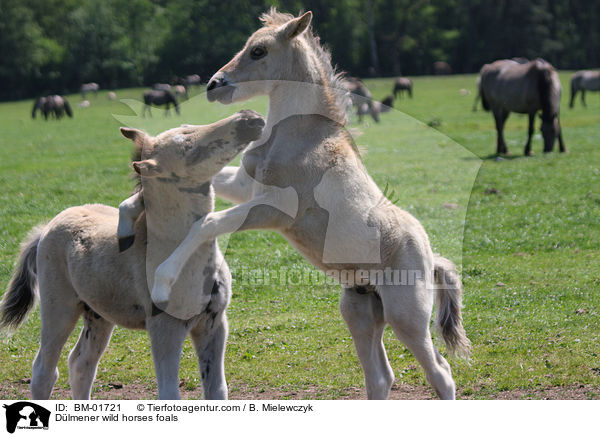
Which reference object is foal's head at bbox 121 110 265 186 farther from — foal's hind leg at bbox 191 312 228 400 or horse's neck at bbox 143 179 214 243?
foal's hind leg at bbox 191 312 228 400

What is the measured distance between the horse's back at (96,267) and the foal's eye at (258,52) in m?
1.49

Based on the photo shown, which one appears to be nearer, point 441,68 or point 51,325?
point 51,325

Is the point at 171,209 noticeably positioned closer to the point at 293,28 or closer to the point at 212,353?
the point at 212,353

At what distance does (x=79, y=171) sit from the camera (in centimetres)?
1761

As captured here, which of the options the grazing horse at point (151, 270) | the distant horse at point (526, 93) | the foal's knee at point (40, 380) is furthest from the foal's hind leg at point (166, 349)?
the distant horse at point (526, 93)

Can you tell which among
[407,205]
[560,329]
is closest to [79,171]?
[407,205]

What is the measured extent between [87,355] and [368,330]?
193 cm

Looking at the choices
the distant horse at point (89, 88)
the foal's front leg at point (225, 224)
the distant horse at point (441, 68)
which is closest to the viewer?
the foal's front leg at point (225, 224)

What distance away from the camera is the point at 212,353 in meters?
4.54

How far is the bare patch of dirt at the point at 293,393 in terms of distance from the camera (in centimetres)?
560

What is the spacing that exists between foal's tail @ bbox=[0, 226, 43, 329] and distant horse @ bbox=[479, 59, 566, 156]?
612 inches

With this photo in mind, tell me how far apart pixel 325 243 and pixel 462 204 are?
7.54m

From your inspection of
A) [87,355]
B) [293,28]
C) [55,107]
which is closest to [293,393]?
[87,355]
